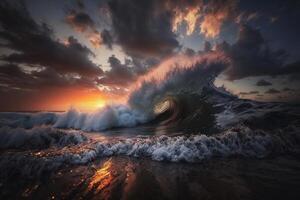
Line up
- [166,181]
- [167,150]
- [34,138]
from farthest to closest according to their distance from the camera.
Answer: [34,138], [167,150], [166,181]

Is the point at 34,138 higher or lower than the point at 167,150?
higher

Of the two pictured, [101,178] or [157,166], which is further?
[157,166]

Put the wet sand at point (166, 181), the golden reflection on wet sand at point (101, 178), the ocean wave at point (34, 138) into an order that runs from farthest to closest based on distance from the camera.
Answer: the ocean wave at point (34, 138) → the golden reflection on wet sand at point (101, 178) → the wet sand at point (166, 181)

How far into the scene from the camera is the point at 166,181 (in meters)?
4.29

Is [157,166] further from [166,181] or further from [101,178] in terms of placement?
[101,178]

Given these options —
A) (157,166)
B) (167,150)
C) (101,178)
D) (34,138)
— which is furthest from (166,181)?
(34,138)

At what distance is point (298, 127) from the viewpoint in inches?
334

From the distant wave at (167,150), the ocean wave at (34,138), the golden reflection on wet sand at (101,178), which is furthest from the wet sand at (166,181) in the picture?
the ocean wave at (34,138)

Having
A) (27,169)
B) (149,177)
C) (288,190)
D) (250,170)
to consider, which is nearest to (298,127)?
(250,170)

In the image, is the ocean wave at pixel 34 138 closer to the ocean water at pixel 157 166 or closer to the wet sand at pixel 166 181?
the ocean water at pixel 157 166

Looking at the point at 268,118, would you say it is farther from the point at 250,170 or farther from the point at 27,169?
the point at 27,169

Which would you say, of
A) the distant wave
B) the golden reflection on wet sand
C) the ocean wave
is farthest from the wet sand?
the ocean wave

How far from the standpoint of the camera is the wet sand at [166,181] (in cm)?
363

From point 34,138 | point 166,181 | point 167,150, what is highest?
point 34,138
